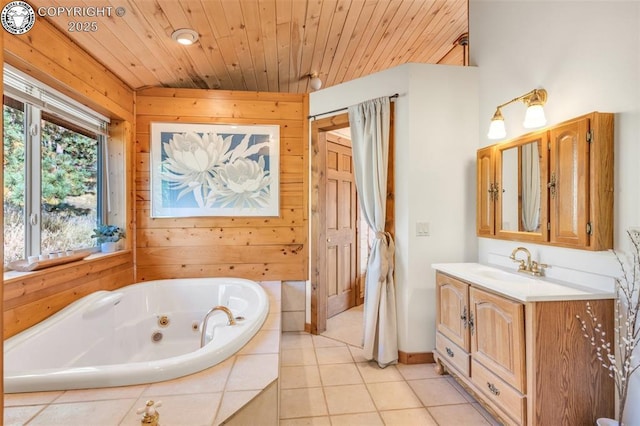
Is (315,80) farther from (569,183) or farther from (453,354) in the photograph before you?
(453,354)

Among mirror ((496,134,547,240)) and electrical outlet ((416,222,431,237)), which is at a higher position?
mirror ((496,134,547,240))

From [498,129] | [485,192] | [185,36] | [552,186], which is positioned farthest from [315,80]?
[552,186]

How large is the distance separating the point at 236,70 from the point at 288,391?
107 inches

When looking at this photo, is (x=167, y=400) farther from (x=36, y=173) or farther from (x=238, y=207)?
(x=238, y=207)

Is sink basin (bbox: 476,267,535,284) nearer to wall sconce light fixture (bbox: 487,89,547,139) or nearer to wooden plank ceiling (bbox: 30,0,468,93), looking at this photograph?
wall sconce light fixture (bbox: 487,89,547,139)

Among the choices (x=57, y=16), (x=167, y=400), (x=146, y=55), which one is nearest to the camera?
(x=167, y=400)

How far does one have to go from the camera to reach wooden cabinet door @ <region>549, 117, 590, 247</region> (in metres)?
1.54

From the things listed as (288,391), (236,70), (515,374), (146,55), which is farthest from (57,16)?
(515,374)

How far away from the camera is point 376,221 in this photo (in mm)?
2508

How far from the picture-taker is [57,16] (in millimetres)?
1848

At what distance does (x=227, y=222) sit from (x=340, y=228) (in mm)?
1243

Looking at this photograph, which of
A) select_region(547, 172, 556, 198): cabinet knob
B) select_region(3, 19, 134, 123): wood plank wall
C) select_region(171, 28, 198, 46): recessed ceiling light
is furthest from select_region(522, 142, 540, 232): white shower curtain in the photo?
select_region(3, 19, 134, 123): wood plank wall

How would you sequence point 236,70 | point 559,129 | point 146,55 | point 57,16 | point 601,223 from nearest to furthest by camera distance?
point 601,223 < point 559,129 < point 57,16 < point 146,55 < point 236,70

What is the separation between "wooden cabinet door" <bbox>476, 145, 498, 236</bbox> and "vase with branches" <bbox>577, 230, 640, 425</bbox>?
77 centimetres
